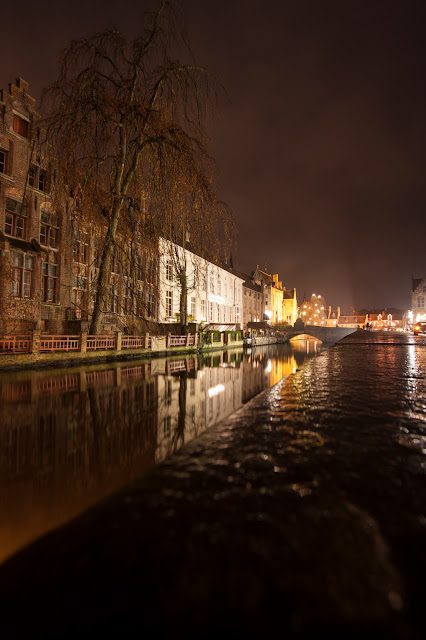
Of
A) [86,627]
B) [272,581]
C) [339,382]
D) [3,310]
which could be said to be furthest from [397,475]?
[3,310]

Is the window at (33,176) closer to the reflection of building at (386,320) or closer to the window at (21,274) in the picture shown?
the window at (21,274)

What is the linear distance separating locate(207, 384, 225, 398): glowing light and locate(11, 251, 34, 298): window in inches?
653

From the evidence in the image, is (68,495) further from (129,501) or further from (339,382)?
(339,382)

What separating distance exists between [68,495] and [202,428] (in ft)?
5.22

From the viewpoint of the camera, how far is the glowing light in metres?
6.05

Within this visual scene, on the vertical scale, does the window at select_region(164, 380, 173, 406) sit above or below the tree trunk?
below

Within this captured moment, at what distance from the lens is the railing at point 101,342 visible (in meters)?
15.2

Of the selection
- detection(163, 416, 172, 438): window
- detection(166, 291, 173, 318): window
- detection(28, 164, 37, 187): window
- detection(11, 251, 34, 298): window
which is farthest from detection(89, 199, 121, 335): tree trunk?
detection(166, 291, 173, 318): window

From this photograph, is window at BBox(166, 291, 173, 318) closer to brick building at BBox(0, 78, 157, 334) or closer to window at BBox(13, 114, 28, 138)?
brick building at BBox(0, 78, 157, 334)

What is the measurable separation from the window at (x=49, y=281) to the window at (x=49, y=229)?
4.94 ft

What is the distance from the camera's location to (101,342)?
16250 millimetres

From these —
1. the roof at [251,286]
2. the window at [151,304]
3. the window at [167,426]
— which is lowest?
the window at [167,426]

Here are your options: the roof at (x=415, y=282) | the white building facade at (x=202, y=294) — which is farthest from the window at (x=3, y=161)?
the roof at (x=415, y=282)

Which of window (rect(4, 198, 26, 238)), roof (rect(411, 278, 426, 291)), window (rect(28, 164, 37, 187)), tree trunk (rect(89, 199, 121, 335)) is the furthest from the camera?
roof (rect(411, 278, 426, 291))
